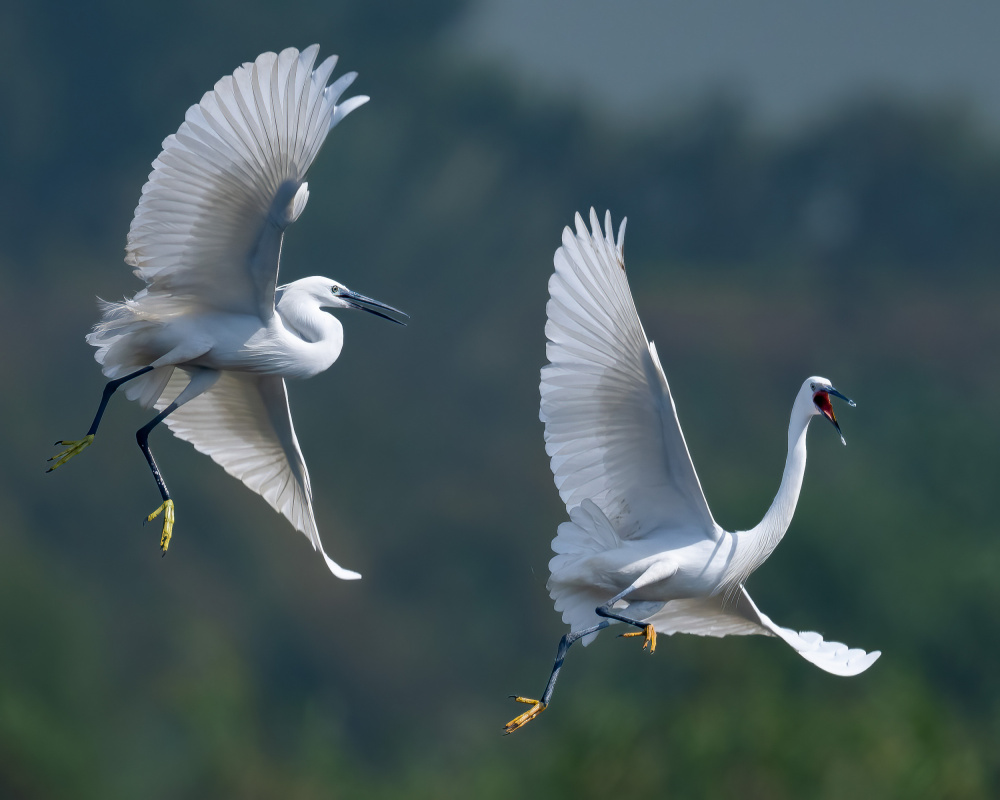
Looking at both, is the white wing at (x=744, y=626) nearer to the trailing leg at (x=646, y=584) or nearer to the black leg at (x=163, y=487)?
the trailing leg at (x=646, y=584)

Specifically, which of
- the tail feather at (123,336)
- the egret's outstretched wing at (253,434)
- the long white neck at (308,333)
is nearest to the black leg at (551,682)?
the egret's outstretched wing at (253,434)

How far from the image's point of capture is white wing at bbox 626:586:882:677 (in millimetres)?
5227

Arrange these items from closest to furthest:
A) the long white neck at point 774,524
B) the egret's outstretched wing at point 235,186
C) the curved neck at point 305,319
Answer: the egret's outstretched wing at point 235,186
the long white neck at point 774,524
the curved neck at point 305,319

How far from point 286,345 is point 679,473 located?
165cm

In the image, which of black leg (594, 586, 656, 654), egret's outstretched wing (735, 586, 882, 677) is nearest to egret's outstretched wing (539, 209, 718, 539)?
black leg (594, 586, 656, 654)

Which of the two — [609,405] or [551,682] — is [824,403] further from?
[551,682]

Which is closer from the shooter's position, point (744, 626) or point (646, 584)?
point (646, 584)

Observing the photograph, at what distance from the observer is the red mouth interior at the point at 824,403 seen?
5020 millimetres

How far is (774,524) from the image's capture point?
4926mm

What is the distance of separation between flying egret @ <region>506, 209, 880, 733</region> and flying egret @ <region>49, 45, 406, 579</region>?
1.06 m

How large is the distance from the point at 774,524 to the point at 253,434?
2429 millimetres

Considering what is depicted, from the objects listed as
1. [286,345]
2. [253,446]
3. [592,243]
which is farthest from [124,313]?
[592,243]

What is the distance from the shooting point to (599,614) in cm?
469

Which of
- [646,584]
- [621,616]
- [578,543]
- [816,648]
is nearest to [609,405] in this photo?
[578,543]
